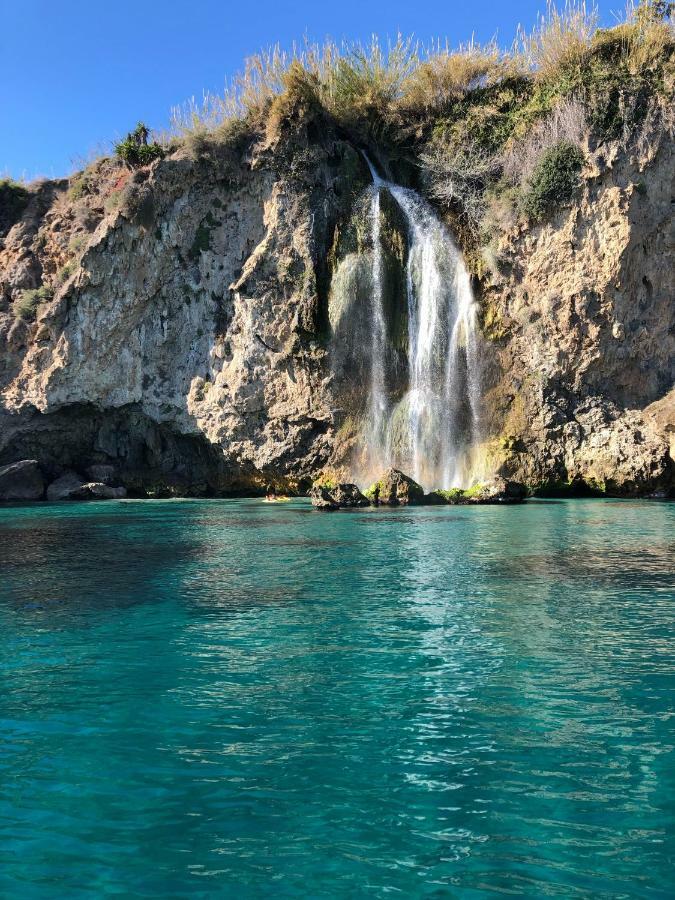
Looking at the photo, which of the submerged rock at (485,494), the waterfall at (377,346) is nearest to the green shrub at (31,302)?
the waterfall at (377,346)

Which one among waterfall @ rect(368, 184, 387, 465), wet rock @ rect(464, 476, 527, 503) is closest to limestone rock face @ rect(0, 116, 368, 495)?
waterfall @ rect(368, 184, 387, 465)

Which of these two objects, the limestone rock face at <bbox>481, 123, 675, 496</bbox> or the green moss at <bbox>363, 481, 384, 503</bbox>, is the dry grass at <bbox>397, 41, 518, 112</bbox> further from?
the green moss at <bbox>363, 481, 384, 503</bbox>

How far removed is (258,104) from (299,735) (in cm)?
3153

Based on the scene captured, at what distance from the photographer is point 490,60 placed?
3086 cm

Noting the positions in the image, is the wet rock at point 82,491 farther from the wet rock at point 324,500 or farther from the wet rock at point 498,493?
the wet rock at point 498,493

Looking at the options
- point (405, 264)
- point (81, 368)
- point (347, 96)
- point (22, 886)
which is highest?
point (347, 96)

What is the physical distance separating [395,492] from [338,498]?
1878 millimetres

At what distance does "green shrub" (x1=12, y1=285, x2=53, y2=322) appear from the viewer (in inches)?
1372

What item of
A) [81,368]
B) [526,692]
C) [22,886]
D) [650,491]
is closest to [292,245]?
[81,368]

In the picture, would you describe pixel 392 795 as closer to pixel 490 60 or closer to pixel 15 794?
pixel 15 794

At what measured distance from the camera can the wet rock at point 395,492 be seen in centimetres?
2430

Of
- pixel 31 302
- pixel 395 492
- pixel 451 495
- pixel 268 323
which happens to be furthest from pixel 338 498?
pixel 31 302

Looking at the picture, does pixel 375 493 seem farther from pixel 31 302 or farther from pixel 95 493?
pixel 31 302

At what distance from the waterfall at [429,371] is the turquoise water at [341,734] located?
16.5 meters
